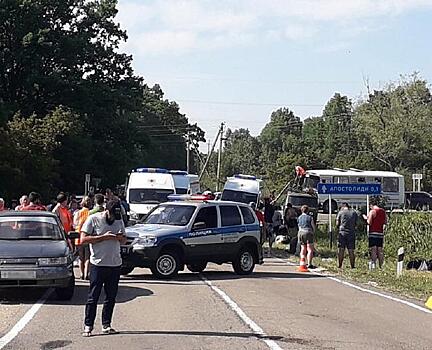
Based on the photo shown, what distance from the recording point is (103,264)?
12.0 meters

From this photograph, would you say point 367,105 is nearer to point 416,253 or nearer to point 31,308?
point 416,253

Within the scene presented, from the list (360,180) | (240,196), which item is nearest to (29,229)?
(240,196)

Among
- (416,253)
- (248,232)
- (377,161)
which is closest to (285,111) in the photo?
(377,161)

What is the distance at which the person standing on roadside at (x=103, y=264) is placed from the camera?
11.9 meters

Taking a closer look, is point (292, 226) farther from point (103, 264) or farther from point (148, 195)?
point (103, 264)

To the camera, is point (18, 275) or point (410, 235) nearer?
point (18, 275)

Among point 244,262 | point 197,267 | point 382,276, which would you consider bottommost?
point 382,276

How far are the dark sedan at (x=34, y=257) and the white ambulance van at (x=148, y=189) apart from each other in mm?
19895

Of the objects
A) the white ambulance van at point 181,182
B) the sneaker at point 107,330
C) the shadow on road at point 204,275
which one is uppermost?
the white ambulance van at point 181,182

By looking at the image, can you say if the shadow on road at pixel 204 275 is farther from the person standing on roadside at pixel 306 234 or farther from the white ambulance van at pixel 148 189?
the white ambulance van at pixel 148 189

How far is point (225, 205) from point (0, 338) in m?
10.7

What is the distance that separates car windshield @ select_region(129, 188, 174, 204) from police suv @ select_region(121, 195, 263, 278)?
14.5 m

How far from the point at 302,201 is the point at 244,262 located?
27.5 meters

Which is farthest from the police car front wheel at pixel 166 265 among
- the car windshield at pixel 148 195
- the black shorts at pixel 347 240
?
the car windshield at pixel 148 195
